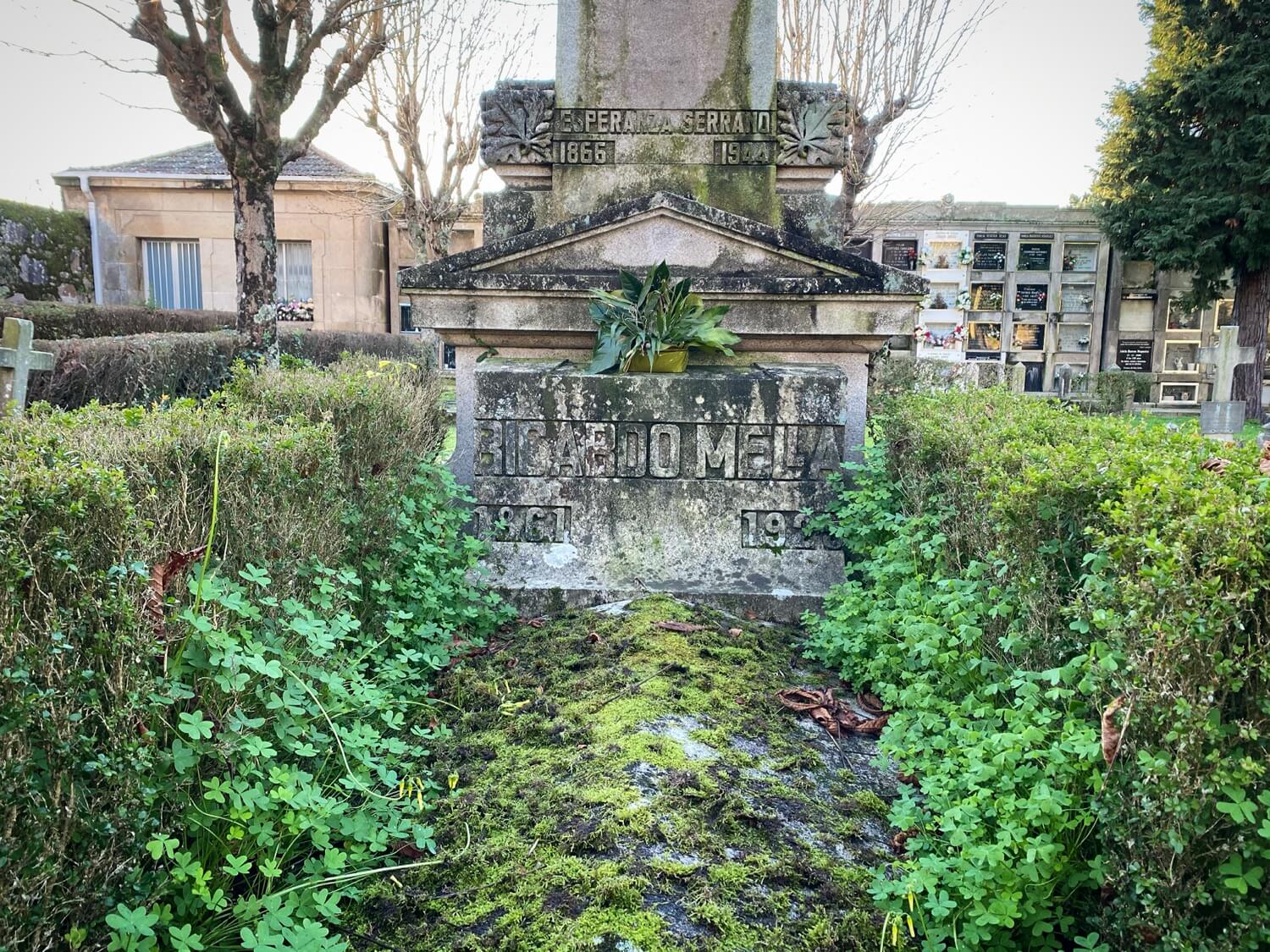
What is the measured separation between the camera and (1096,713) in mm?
2199

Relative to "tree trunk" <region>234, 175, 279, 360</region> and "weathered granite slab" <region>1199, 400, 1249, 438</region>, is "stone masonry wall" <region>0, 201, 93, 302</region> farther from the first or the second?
"weathered granite slab" <region>1199, 400, 1249, 438</region>

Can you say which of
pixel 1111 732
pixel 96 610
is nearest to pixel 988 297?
pixel 1111 732

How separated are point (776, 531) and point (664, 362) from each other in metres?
1.04

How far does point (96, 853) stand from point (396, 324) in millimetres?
22130

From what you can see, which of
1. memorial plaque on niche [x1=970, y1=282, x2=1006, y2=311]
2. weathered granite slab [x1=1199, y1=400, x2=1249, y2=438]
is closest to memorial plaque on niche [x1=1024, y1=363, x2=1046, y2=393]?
memorial plaque on niche [x1=970, y1=282, x2=1006, y2=311]

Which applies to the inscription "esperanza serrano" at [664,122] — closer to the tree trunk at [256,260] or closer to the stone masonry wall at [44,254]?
the tree trunk at [256,260]

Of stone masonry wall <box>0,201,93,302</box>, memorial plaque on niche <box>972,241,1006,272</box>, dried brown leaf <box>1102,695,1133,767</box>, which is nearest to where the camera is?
dried brown leaf <box>1102,695,1133,767</box>

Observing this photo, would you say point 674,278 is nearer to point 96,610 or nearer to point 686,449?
point 686,449

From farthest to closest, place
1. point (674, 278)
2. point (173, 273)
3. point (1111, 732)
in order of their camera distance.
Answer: point (173, 273), point (674, 278), point (1111, 732)

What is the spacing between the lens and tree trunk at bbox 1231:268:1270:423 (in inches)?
715

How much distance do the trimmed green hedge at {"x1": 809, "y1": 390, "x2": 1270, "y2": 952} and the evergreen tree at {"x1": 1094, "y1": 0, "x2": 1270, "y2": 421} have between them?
17832 millimetres

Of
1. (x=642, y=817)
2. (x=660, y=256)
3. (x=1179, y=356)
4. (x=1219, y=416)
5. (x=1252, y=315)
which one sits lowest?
(x=642, y=817)

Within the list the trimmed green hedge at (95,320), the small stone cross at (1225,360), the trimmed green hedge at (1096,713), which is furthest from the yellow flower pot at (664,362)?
the small stone cross at (1225,360)

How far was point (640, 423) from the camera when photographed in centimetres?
441
